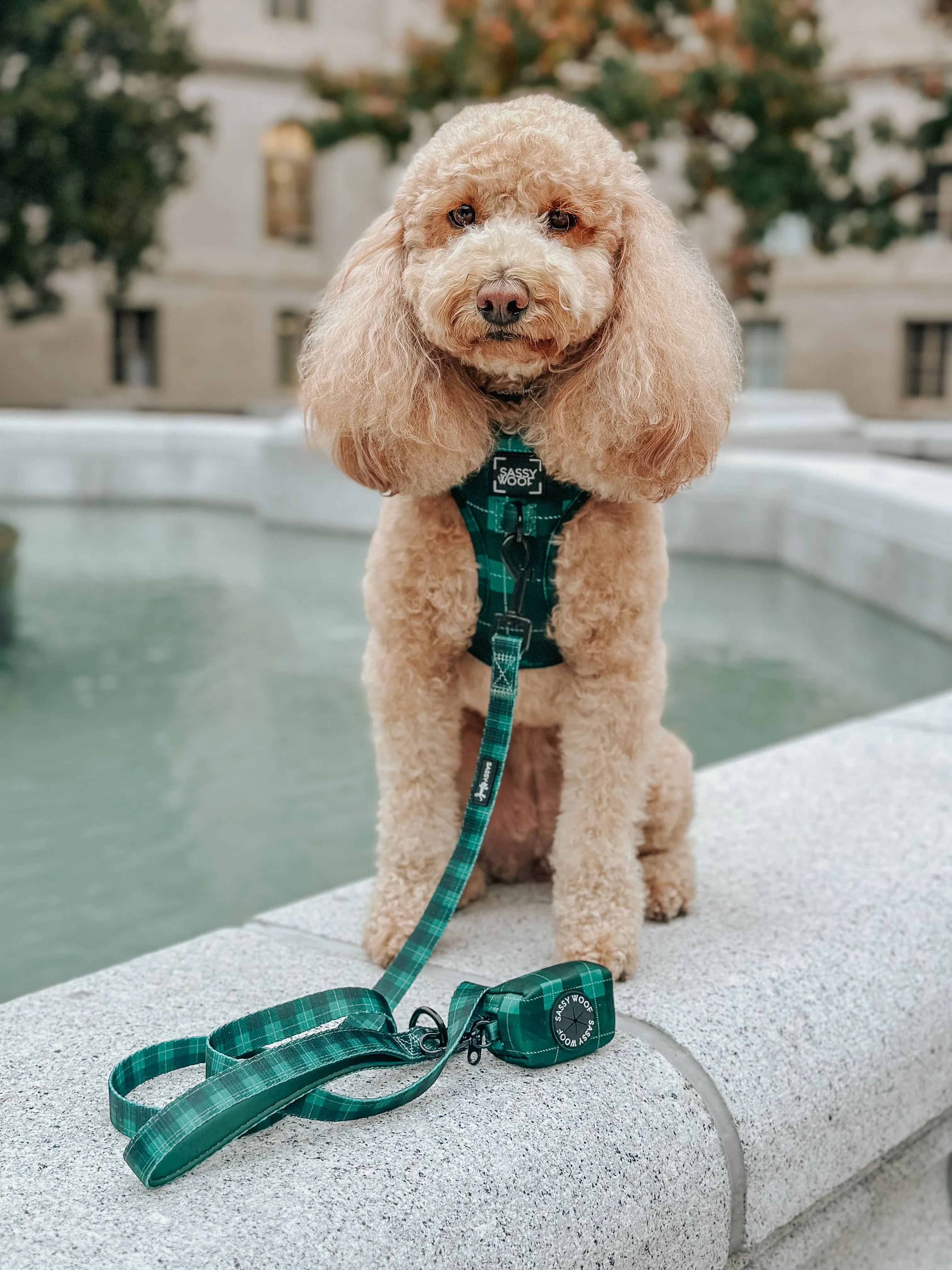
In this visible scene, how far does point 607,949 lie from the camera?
193cm

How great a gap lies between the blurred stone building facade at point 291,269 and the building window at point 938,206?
0.11 ft

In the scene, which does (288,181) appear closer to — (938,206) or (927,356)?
(938,206)

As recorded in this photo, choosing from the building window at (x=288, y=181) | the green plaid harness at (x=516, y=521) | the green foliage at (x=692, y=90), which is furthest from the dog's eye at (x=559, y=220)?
the building window at (x=288, y=181)

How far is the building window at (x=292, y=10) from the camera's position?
78.5 ft

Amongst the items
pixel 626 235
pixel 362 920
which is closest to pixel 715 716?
pixel 362 920

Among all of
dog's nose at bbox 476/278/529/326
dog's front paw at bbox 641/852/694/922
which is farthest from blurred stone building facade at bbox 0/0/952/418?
dog's nose at bbox 476/278/529/326

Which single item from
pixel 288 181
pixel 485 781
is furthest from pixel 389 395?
pixel 288 181

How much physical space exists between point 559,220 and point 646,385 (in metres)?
0.25

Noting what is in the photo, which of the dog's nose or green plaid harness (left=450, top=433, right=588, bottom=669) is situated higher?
the dog's nose

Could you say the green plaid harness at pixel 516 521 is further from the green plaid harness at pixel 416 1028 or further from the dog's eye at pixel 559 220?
the dog's eye at pixel 559 220

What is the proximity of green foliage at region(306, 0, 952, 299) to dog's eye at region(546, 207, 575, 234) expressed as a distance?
14.1 meters

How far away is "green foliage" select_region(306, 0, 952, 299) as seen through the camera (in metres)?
14.9

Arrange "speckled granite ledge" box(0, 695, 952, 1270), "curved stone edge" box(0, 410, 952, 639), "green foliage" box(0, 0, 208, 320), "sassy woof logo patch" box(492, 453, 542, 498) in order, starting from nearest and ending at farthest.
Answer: "speckled granite ledge" box(0, 695, 952, 1270)
"sassy woof logo patch" box(492, 453, 542, 498)
"curved stone edge" box(0, 410, 952, 639)
"green foliage" box(0, 0, 208, 320)

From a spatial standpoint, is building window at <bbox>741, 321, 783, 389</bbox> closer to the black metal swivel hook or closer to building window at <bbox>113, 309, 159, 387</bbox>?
building window at <bbox>113, 309, 159, 387</bbox>
